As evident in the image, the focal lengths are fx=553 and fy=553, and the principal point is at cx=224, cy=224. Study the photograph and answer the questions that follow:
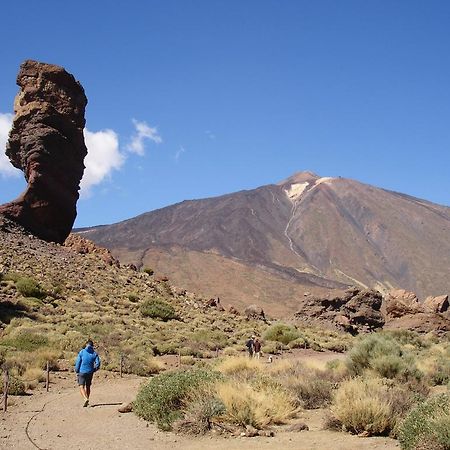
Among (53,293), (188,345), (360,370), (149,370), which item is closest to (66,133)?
(53,293)

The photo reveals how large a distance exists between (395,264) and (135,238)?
248 ft

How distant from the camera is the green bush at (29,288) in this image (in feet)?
96.8

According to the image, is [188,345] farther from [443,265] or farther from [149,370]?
[443,265]

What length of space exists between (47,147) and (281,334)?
63.9 ft

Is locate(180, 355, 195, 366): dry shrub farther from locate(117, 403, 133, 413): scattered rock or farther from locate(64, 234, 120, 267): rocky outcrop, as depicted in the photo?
locate(64, 234, 120, 267): rocky outcrop

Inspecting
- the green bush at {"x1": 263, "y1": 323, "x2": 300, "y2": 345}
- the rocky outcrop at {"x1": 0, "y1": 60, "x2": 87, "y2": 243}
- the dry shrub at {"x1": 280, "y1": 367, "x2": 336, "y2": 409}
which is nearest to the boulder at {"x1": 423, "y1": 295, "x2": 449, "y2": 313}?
the green bush at {"x1": 263, "y1": 323, "x2": 300, "y2": 345}

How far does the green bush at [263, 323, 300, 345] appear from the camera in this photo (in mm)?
32656

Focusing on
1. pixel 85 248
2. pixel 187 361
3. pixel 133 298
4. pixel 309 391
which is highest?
pixel 85 248

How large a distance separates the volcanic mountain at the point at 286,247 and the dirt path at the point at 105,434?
2927 inches

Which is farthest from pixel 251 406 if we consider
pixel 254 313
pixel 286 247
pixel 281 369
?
pixel 286 247

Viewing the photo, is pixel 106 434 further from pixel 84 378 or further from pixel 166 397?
pixel 84 378

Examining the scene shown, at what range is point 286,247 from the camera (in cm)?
15888

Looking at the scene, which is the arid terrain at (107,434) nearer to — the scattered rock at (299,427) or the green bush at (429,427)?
the scattered rock at (299,427)

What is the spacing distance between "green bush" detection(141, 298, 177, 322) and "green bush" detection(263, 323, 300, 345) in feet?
19.6
